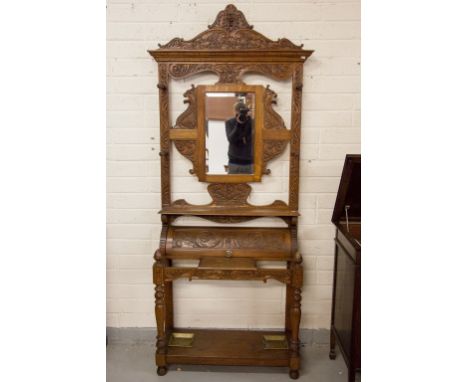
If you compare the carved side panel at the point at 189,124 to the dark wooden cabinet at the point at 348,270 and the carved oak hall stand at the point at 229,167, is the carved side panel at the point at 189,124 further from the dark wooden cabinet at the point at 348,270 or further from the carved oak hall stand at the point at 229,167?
the dark wooden cabinet at the point at 348,270

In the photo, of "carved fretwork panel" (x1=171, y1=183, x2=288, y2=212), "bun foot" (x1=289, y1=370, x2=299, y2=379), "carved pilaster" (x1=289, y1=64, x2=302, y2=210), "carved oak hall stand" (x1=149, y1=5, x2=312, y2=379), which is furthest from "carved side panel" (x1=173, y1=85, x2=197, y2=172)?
"bun foot" (x1=289, y1=370, x2=299, y2=379)

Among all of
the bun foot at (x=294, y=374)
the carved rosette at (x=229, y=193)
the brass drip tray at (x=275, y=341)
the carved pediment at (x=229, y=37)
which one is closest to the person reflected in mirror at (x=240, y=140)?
the carved rosette at (x=229, y=193)

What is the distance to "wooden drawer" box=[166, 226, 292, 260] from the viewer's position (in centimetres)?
225

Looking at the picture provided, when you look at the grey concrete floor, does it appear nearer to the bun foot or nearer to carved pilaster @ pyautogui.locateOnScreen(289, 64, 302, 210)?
the bun foot

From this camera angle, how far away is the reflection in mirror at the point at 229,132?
2.30 metres

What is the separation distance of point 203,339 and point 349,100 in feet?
6.47

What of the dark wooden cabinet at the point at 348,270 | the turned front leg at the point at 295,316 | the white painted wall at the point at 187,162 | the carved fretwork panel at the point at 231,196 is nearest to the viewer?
the dark wooden cabinet at the point at 348,270

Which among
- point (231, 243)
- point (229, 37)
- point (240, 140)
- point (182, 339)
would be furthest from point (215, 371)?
point (229, 37)

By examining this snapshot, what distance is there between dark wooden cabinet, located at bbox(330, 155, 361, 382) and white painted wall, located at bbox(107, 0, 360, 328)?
18cm

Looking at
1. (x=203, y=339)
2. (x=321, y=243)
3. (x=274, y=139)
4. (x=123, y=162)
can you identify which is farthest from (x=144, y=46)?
(x=203, y=339)

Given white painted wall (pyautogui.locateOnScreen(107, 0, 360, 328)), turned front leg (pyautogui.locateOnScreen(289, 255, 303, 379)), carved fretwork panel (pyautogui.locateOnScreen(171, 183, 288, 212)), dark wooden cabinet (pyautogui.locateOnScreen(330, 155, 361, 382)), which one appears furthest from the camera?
carved fretwork panel (pyautogui.locateOnScreen(171, 183, 288, 212))

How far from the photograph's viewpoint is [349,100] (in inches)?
92.6

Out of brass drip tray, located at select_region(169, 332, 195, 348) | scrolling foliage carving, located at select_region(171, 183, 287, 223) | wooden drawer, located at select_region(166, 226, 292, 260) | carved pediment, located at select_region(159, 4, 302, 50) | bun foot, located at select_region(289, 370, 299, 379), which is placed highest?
carved pediment, located at select_region(159, 4, 302, 50)
